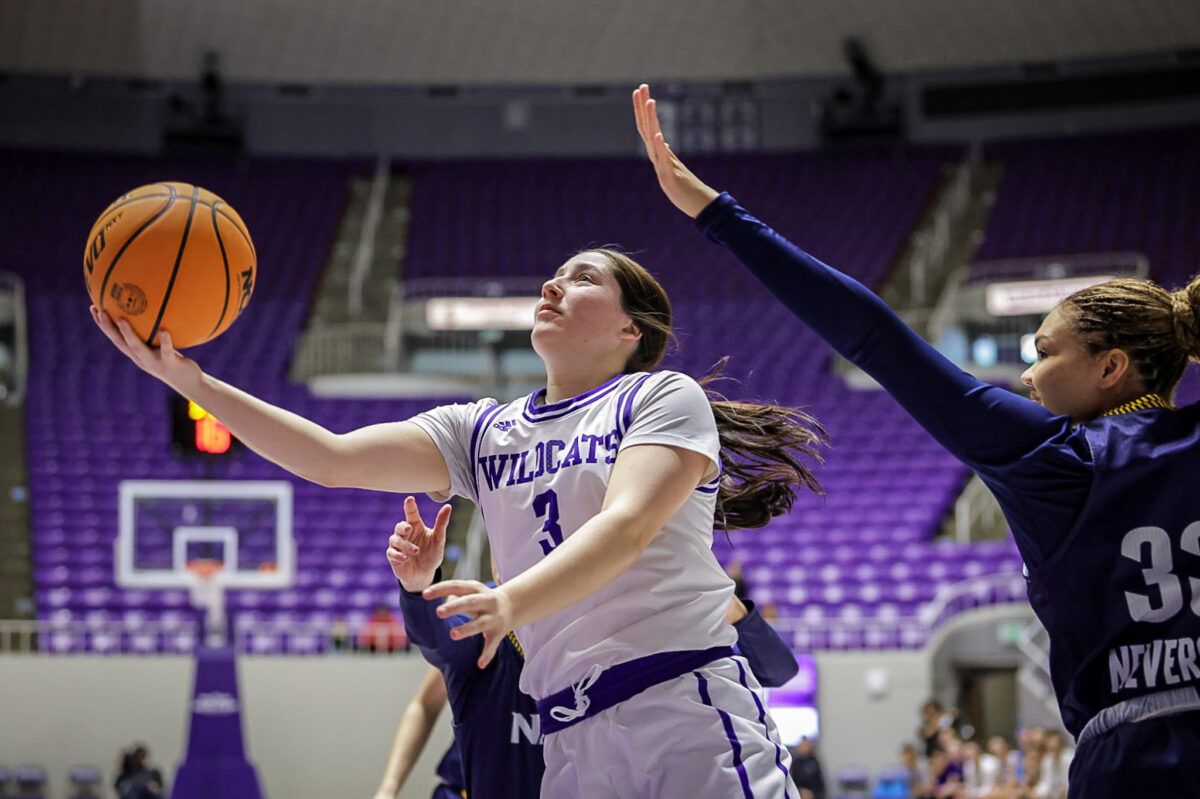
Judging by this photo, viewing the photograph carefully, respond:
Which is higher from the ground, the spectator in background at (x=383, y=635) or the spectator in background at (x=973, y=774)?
the spectator in background at (x=383, y=635)

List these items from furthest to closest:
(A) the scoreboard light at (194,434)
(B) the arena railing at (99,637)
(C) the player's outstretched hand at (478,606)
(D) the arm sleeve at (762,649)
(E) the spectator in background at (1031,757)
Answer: (B) the arena railing at (99,637), (E) the spectator in background at (1031,757), (A) the scoreboard light at (194,434), (D) the arm sleeve at (762,649), (C) the player's outstretched hand at (478,606)

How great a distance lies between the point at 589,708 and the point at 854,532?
12963 mm

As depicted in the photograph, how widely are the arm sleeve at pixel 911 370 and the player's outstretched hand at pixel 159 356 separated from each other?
3.38 ft

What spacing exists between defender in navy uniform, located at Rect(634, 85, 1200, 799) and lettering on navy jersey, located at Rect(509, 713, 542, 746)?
1550 mm

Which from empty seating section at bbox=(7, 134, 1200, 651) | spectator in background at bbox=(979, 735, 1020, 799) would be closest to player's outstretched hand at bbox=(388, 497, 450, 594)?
empty seating section at bbox=(7, 134, 1200, 651)

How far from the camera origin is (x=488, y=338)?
17.5 meters

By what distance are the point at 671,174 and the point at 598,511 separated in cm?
64

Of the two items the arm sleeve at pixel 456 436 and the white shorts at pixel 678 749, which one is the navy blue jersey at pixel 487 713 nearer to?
the arm sleeve at pixel 456 436

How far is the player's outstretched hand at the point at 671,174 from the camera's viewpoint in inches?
97.3

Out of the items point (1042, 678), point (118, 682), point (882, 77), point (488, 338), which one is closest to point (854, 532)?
point (1042, 678)

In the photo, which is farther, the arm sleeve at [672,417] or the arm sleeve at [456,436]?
the arm sleeve at [456,436]

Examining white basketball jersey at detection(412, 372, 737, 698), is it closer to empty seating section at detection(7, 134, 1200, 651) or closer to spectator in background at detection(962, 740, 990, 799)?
empty seating section at detection(7, 134, 1200, 651)

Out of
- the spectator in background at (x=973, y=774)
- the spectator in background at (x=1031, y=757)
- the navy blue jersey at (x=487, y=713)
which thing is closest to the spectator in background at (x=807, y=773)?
the spectator in background at (x=973, y=774)

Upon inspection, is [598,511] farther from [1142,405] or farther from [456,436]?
[1142,405]
